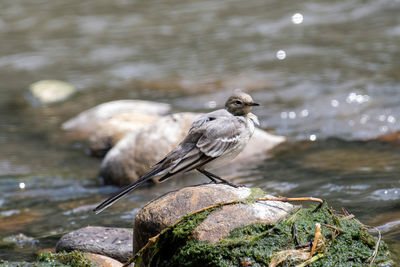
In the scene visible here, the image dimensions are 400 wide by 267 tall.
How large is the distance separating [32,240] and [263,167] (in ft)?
11.6

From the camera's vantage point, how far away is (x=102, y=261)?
565 cm

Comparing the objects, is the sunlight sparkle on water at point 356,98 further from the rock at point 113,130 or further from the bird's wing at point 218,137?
the bird's wing at point 218,137

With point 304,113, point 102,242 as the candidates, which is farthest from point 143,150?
point 304,113

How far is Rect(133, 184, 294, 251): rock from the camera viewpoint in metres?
4.87

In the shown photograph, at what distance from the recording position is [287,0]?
18.2 m

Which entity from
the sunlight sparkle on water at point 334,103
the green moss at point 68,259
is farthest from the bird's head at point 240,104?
the sunlight sparkle on water at point 334,103

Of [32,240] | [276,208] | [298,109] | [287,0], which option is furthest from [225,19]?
[276,208]

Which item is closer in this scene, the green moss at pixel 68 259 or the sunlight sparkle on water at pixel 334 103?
the green moss at pixel 68 259

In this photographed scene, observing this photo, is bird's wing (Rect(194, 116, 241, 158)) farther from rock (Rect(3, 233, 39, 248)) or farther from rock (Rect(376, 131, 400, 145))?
rock (Rect(376, 131, 400, 145))

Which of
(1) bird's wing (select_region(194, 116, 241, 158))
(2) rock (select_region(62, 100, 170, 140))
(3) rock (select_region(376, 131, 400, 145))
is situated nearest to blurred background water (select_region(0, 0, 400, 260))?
(3) rock (select_region(376, 131, 400, 145))

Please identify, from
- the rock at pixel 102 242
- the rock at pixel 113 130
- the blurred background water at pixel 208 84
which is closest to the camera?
the rock at pixel 102 242

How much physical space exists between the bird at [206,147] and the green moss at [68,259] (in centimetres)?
50

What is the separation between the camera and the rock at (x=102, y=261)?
18.4 ft

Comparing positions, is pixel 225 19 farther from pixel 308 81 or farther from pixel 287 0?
pixel 308 81
